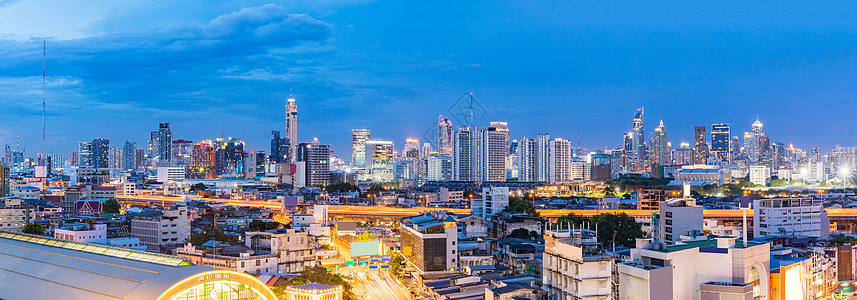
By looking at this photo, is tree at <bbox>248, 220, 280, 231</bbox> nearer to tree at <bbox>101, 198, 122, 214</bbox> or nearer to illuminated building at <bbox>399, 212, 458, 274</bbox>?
illuminated building at <bbox>399, 212, 458, 274</bbox>

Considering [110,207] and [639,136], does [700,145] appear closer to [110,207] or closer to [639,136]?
[639,136]

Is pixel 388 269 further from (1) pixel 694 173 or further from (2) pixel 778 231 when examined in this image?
(1) pixel 694 173

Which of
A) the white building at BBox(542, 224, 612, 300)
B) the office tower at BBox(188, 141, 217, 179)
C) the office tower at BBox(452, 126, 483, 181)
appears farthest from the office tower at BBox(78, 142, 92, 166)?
the white building at BBox(542, 224, 612, 300)

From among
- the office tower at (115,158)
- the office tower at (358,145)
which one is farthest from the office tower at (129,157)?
the office tower at (358,145)

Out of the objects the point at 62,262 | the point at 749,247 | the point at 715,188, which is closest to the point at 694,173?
the point at 715,188

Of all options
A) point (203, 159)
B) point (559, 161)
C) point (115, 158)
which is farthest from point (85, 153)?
point (559, 161)

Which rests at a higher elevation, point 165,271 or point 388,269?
point 165,271
